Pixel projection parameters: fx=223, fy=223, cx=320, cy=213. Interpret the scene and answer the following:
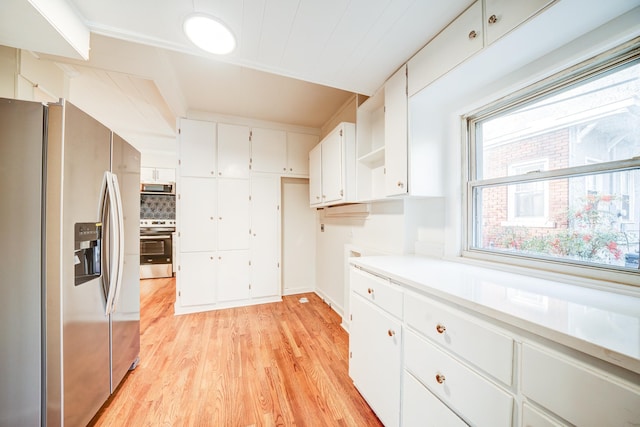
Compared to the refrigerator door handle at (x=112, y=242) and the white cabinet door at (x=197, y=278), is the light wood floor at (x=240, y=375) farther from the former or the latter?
the refrigerator door handle at (x=112, y=242)

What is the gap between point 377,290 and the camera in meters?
1.34

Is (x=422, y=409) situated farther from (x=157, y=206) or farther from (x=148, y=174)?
(x=148, y=174)

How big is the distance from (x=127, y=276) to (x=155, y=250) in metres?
3.34

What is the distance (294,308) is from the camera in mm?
3008

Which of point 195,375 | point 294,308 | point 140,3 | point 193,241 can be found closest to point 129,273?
point 195,375

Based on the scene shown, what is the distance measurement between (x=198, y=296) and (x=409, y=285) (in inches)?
110

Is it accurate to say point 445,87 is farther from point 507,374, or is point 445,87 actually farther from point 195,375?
point 195,375

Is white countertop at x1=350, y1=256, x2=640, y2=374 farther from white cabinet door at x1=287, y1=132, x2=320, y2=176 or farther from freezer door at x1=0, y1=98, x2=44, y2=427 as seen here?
white cabinet door at x1=287, y1=132, x2=320, y2=176

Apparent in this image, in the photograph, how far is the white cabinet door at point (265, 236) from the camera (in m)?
3.17

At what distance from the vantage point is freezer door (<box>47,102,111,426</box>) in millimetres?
1038

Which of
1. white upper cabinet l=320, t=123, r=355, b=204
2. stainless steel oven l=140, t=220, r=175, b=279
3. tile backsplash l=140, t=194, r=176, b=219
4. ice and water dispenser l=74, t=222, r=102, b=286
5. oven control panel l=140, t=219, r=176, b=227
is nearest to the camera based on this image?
ice and water dispenser l=74, t=222, r=102, b=286

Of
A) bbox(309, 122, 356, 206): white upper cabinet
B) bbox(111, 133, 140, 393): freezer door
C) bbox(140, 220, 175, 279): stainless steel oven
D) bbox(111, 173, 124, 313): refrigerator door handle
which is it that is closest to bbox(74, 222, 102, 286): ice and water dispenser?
bbox(111, 173, 124, 313): refrigerator door handle

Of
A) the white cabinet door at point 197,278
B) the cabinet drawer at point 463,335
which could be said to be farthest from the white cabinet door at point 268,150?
the cabinet drawer at point 463,335

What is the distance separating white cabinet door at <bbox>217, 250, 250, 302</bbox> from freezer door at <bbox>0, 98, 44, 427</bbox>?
6.52 ft
